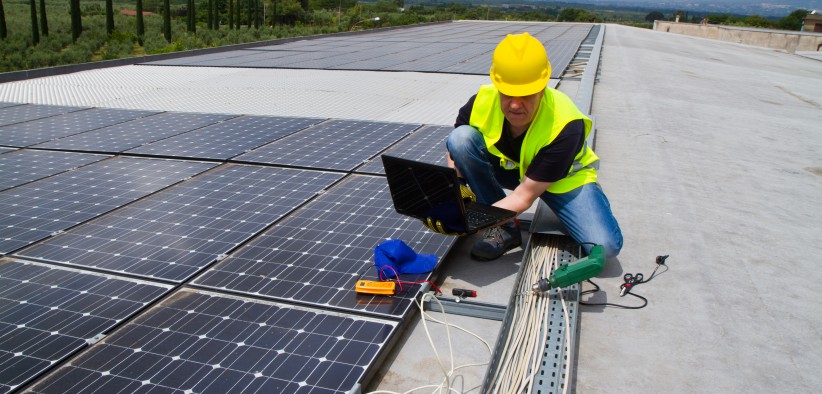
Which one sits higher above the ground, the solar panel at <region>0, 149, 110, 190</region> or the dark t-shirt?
the dark t-shirt

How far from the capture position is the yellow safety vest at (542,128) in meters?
3.45

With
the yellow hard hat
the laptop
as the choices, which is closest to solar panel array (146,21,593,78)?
the yellow hard hat

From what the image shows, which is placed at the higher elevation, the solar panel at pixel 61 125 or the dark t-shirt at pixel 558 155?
the dark t-shirt at pixel 558 155

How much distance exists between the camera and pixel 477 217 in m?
3.50

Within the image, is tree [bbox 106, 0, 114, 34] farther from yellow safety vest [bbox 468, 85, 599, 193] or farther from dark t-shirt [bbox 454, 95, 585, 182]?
dark t-shirt [bbox 454, 95, 585, 182]

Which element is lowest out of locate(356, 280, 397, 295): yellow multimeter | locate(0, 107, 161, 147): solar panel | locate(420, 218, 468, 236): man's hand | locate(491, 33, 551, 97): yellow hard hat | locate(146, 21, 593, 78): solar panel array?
locate(356, 280, 397, 295): yellow multimeter

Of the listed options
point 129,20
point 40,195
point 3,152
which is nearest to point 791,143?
point 40,195

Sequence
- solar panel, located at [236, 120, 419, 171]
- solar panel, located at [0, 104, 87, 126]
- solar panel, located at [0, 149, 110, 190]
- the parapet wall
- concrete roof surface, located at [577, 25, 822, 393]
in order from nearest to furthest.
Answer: concrete roof surface, located at [577, 25, 822, 393] → solar panel, located at [0, 149, 110, 190] → solar panel, located at [236, 120, 419, 171] → solar panel, located at [0, 104, 87, 126] → the parapet wall

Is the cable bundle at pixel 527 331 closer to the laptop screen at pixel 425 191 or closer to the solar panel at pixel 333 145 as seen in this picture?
the laptop screen at pixel 425 191

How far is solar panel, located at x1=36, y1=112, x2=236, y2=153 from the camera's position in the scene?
5.82 meters

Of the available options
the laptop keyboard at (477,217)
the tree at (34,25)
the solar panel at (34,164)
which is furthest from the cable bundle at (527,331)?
the tree at (34,25)

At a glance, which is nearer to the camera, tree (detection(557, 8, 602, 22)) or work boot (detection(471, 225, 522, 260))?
work boot (detection(471, 225, 522, 260))

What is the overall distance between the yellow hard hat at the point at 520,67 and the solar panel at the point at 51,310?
2193 mm

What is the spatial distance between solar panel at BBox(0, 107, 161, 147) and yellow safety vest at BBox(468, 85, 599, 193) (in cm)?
482
